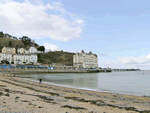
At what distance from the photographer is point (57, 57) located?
182 m

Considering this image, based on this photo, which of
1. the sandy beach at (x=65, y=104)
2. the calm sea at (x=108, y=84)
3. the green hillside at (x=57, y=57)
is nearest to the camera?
A: the sandy beach at (x=65, y=104)

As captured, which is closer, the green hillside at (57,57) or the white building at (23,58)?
the white building at (23,58)

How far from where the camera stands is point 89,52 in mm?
172375

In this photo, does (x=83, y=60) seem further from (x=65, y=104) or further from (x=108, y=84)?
(x=65, y=104)

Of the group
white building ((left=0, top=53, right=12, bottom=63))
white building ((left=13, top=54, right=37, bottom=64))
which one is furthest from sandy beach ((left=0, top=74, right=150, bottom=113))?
white building ((left=0, top=53, right=12, bottom=63))

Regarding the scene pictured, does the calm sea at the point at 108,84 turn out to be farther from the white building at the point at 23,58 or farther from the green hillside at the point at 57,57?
the green hillside at the point at 57,57

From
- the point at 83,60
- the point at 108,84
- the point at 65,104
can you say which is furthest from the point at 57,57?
the point at 65,104

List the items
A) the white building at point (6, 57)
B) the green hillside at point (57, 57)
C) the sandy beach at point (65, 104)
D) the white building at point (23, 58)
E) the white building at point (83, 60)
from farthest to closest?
the green hillside at point (57, 57) < the white building at point (83, 60) < the white building at point (23, 58) < the white building at point (6, 57) < the sandy beach at point (65, 104)

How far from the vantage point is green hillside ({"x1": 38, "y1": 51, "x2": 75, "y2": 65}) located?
166 m

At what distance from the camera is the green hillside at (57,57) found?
544ft

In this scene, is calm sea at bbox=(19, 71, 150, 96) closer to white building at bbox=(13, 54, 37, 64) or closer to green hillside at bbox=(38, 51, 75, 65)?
white building at bbox=(13, 54, 37, 64)

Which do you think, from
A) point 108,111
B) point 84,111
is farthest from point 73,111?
point 108,111

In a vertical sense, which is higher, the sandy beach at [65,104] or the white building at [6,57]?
the white building at [6,57]

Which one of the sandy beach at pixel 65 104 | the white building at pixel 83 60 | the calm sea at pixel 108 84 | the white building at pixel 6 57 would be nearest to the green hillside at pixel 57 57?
the white building at pixel 83 60
